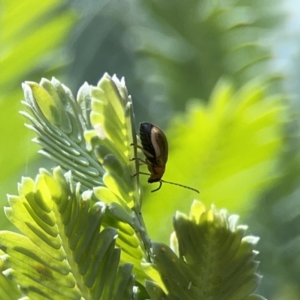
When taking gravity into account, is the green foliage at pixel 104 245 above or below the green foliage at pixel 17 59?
below

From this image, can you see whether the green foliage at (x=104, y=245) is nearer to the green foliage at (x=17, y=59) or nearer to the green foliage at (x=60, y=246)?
the green foliage at (x=60, y=246)

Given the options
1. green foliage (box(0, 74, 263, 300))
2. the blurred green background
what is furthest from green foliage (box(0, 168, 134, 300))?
the blurred green background

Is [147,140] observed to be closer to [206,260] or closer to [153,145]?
[153,145]

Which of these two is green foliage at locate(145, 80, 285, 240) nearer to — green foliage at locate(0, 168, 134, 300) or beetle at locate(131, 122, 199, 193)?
beetle at locate(131, 122, 199, 193)

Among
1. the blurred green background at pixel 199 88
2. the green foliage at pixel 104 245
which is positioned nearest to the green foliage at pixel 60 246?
the green foliage at pixel 104 245

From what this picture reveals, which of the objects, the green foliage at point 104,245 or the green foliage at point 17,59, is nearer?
the green foliage at point 104,245

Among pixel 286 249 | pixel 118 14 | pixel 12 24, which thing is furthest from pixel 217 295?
pixel 118 14

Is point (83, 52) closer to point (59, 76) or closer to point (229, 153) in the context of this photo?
point (59, 76)

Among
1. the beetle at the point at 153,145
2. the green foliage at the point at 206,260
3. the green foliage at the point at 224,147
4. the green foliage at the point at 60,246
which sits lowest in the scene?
the green foliage at the point at 60,246

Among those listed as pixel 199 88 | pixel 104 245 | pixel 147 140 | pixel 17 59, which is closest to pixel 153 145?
pixel 147 140

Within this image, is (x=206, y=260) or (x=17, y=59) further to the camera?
(x=17, y=59)
